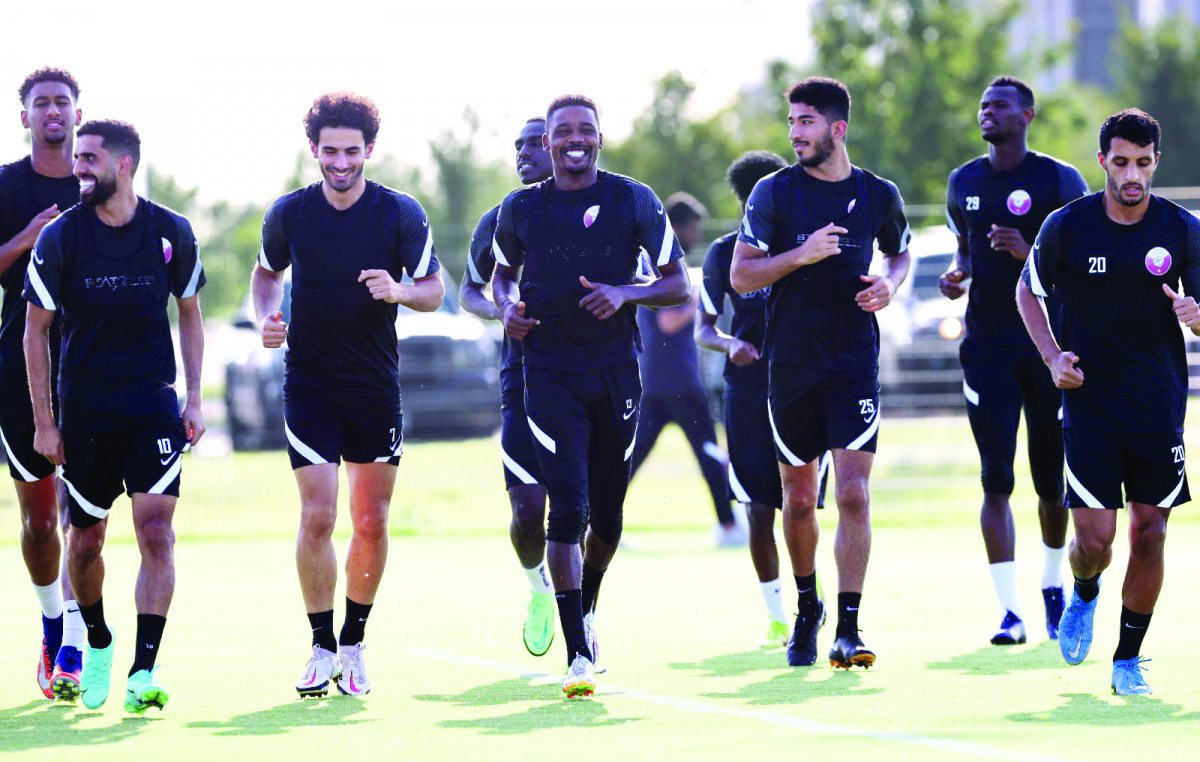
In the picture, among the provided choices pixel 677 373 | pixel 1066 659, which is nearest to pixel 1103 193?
pixel 1066 659

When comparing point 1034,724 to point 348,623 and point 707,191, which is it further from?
point 707,191

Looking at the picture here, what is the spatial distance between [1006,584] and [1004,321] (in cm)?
130

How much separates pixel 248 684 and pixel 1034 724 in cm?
335

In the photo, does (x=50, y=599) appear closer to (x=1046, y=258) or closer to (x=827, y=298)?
(x=827, y=298)

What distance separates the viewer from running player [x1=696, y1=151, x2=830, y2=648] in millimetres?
9422

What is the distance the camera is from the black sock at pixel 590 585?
8273mm

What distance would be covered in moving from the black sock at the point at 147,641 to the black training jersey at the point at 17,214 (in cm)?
143

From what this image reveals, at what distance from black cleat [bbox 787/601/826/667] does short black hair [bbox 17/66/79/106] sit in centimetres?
399

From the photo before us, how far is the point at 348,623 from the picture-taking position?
26.0 ft

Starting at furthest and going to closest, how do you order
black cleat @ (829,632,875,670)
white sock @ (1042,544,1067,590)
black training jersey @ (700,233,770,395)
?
white sock @ (1042,544,1067,590) → black training jersey @ (700,233,770,395) → black cleat @ (829,632,875,670)

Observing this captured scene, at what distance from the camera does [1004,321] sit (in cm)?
931

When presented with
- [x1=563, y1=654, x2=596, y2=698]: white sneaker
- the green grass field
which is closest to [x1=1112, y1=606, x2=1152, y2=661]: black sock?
the green grass field

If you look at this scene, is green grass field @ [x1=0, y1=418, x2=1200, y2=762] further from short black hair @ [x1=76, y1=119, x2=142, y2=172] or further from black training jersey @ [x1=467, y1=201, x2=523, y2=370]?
short black hair @ [x1=76, y1=119, x2=142, y2=172]

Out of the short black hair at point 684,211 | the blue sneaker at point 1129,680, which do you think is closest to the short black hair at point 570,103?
the blue sneaker at point 1129,680
